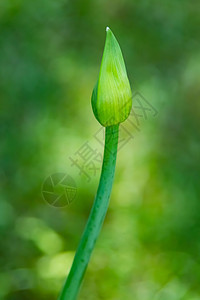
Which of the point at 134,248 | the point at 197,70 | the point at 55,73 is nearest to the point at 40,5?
the point at 55,73

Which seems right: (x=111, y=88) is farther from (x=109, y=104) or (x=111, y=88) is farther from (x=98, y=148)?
(x=98, y=148)

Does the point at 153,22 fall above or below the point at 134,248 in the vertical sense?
above

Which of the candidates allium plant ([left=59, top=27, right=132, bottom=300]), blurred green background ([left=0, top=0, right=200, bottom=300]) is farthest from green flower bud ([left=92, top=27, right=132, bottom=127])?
blurred green background ([left=0, top=0, right=200, bottom=300])

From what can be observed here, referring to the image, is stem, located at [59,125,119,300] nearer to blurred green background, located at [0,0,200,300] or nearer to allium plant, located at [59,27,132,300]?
allium plant, located at [59,27,132,300]

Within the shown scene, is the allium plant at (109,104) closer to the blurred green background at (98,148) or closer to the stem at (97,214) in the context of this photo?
the stem at (97,214)

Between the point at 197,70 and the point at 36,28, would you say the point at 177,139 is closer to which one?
the point at 197,70

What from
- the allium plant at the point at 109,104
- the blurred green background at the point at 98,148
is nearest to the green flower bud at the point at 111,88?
the allium plant at the point at 109,104

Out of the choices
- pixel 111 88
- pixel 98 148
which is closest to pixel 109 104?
pixel 111 88
